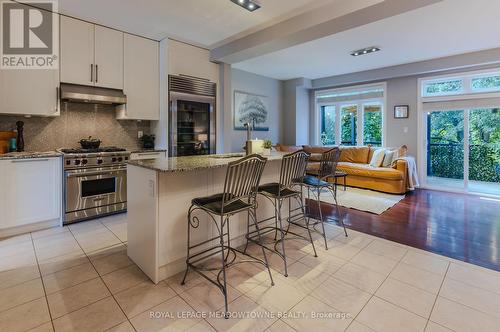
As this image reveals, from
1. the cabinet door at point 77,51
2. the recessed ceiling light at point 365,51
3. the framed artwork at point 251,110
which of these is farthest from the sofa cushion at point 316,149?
the cabinet door at point 77,51

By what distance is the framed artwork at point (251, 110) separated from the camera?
6.31 metres

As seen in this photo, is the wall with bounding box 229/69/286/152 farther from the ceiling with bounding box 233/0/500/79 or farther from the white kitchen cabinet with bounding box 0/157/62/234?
the white kitchen cabinet with bounding box 0/157/62/234

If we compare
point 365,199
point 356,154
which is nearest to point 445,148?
point 356,154

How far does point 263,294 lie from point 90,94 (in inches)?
140

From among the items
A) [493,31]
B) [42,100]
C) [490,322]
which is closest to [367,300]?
Answer: [490,322]

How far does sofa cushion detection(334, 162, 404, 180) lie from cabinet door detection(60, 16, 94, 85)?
17.6 ft

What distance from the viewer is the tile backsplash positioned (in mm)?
3605

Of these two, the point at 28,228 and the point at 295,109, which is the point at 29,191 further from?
the point at 295,109

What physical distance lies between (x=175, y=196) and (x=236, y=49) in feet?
9.84

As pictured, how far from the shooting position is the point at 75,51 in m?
3.54

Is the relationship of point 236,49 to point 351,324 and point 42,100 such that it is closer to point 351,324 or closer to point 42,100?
point 42,100

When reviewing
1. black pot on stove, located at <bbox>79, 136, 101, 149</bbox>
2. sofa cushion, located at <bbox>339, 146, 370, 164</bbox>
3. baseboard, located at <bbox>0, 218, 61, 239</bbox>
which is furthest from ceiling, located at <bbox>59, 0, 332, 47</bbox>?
sofa cushion, located at <bbox>339, 146, 370, 164</bbox>

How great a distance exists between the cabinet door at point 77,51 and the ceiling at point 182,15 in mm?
139

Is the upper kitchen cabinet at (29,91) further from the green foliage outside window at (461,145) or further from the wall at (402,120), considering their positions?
the green foliage outside window at (461,145)
